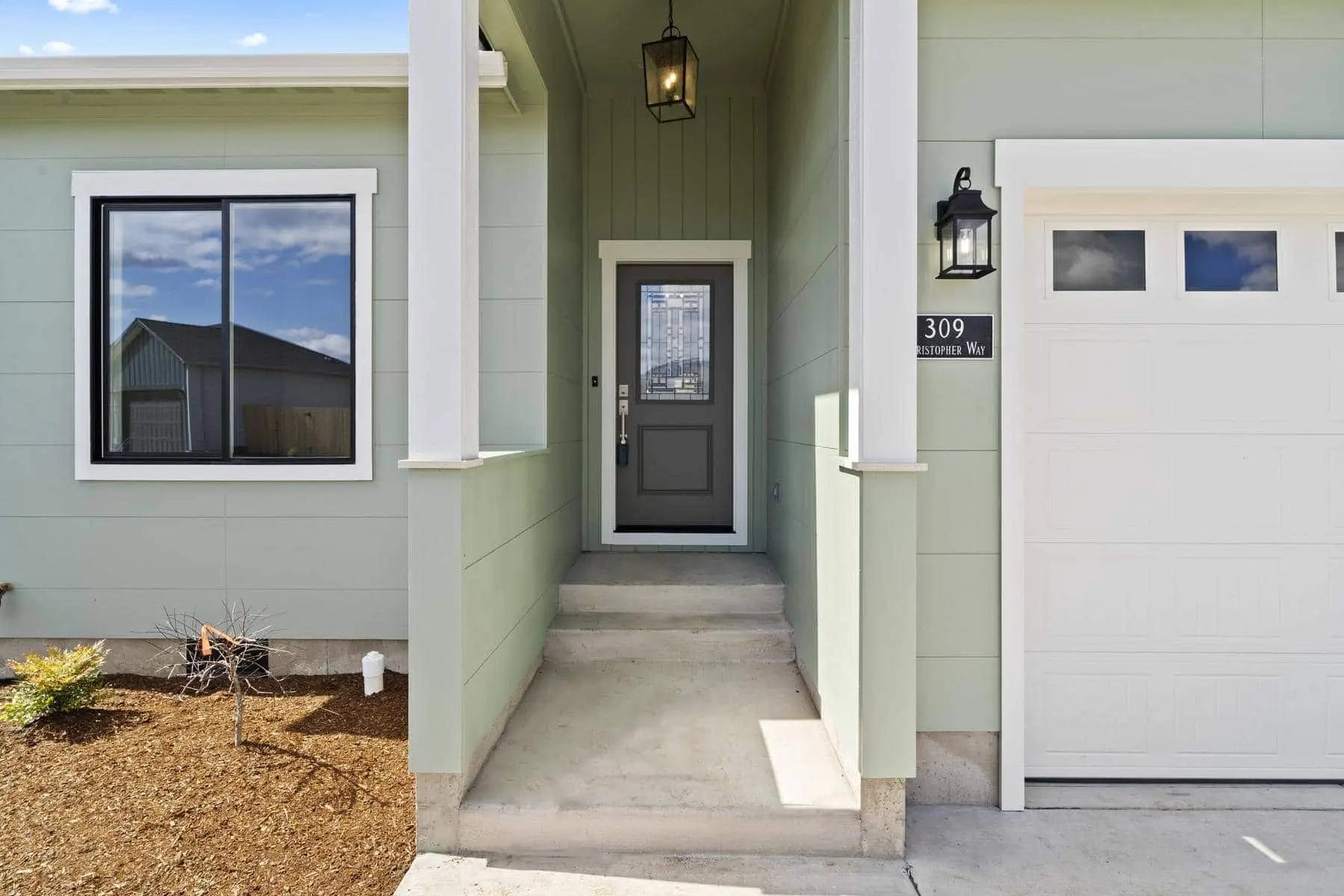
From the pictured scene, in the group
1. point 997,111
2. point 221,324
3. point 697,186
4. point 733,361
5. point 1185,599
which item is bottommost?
point 1185,599

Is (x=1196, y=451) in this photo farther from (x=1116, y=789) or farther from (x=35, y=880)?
(x=35, y=880)

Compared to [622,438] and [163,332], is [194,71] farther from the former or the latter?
[622,438]

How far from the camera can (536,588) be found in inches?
120

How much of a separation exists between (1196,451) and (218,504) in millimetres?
4453

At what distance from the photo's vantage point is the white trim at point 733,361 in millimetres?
4297

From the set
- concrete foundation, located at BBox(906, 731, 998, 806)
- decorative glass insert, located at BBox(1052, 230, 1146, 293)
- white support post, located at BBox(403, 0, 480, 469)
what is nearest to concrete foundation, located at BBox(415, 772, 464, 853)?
white support post, located at BBox(403, 0, 480, 469)

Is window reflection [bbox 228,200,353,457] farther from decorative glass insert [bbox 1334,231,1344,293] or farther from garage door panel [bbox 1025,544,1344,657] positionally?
decorative glass insert [bbox 1334,231,1344,293]

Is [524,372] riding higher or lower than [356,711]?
higher

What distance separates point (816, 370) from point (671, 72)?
5.54 feet

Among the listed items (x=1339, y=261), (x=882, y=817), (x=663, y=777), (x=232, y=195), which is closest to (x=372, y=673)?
(x=663, y=777)

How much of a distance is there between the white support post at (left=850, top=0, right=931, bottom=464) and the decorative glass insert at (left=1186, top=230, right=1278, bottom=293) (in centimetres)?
130

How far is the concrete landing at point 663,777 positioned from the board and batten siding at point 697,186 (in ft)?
5.22

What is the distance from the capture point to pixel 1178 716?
251cm

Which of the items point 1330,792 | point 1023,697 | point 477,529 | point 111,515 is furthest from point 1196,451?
point 111,515
